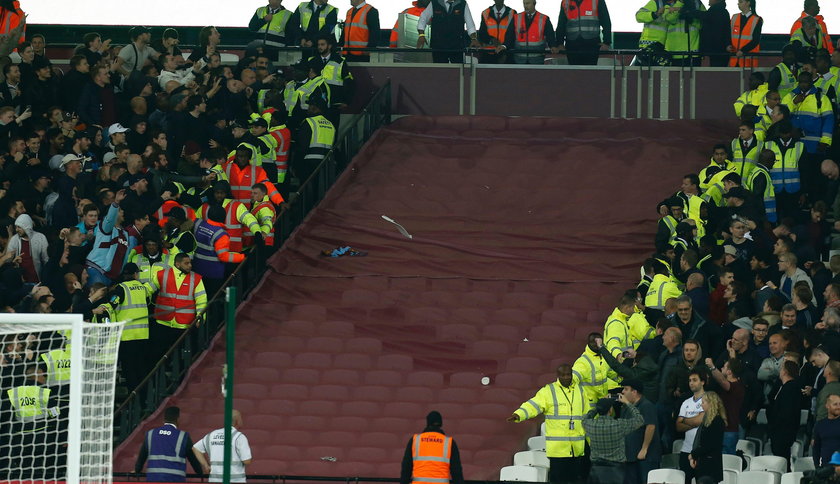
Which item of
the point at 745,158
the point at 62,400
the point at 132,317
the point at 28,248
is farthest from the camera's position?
the point at 745,158

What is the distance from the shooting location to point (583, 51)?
79.0 ft

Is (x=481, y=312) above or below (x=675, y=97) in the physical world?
below

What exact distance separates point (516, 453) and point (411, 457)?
2.36m

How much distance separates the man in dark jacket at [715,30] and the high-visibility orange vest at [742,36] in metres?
0.13

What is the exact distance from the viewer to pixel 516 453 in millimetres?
16625

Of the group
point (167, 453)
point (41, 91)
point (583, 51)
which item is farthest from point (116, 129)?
point (167, 453)

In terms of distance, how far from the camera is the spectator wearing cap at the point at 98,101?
852 inches

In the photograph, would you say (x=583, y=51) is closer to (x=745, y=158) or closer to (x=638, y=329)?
(x=745, y=158)

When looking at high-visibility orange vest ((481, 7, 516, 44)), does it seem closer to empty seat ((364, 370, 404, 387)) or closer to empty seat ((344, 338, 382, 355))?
empty seat ((344, 338, 382, 355))

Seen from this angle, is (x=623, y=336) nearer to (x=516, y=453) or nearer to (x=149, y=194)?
(x=516, y=453)

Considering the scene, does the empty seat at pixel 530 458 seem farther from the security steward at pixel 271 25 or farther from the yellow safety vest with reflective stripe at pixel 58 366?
the security steward at pixel 271 25

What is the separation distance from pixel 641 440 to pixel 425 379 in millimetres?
3708

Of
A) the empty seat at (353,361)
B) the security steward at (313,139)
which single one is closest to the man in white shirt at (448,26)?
the security steward at (313,139)

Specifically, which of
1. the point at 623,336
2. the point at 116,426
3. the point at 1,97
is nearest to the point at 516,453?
the point at 623,336
